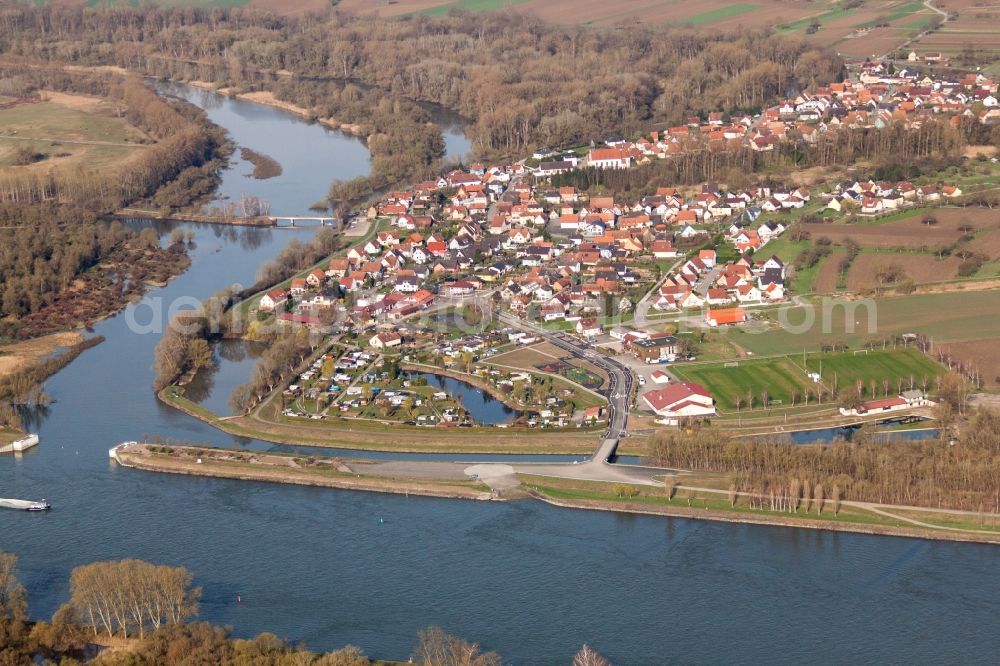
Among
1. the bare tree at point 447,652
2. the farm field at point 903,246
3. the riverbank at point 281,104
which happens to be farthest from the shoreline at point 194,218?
the bare tree at point 447,652

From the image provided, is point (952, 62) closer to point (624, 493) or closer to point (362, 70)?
point (362, 70)

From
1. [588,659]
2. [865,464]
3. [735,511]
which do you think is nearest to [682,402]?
[735,511]

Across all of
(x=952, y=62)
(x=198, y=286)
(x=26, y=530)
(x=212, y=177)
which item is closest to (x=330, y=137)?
(x=212, y=177)

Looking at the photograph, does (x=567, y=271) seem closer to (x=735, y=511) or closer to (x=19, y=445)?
(x=735, y=511)

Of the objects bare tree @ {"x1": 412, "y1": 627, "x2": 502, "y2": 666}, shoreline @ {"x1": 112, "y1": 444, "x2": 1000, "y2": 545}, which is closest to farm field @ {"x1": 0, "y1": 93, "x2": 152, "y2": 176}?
shoreline @ {"x1": 112, "y1": 444, "x2": 1000, "y2": 545}

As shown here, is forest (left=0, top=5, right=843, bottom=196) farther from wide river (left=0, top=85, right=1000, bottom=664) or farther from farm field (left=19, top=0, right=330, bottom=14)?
wide river (left=0, top=85, right=1000, bottom=664)

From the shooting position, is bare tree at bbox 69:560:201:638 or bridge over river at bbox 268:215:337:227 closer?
bare tree at bbox 69:560:201:638
